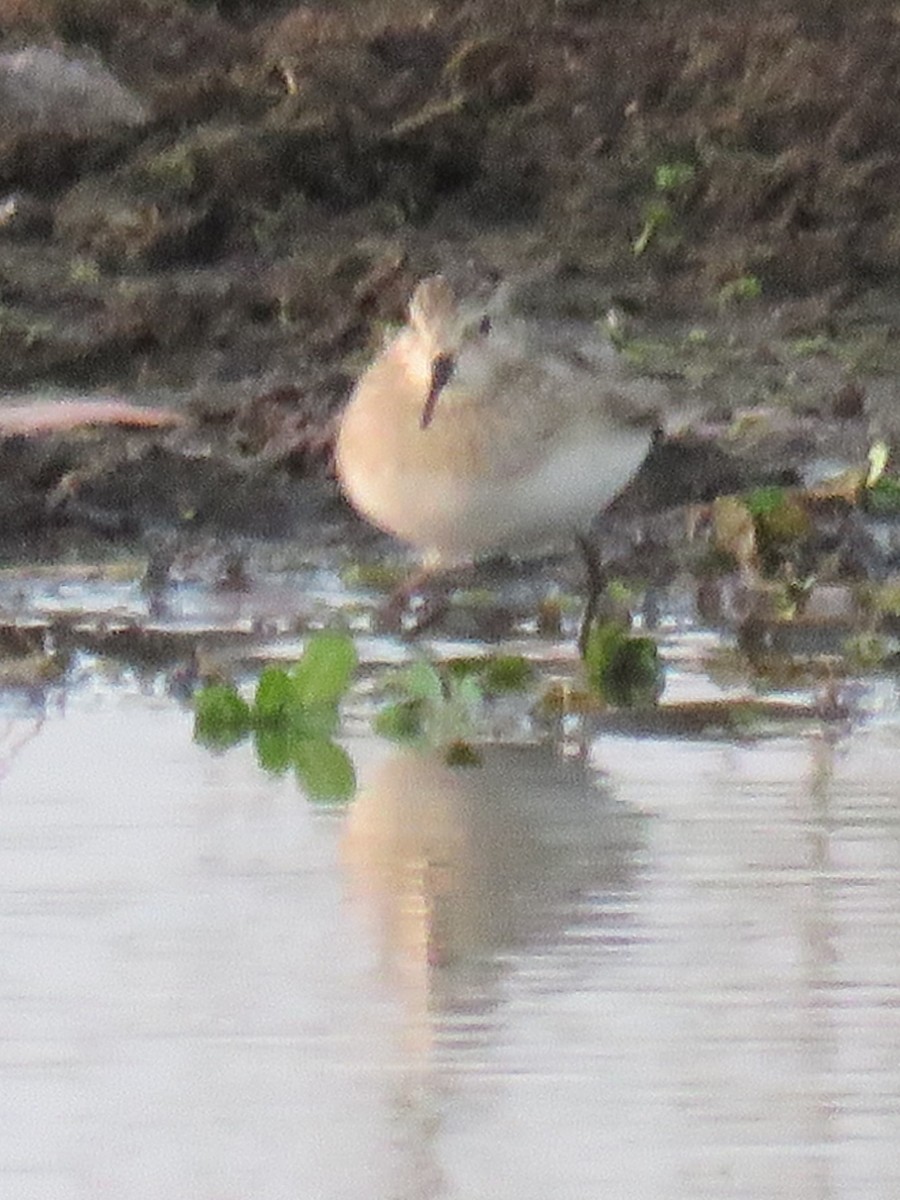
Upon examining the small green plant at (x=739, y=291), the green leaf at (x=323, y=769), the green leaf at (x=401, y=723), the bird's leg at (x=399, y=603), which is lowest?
the green leaf at (x=323, y=769)

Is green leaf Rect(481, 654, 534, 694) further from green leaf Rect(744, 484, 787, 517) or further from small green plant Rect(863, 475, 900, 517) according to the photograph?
small green plant Rect(863, 475, 900, 517)

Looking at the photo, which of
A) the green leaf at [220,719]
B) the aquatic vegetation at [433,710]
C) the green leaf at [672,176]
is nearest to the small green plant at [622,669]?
the aquatic vegetation at [433,710]

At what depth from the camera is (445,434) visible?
800 centimetres

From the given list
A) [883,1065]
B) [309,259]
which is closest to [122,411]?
[309,259]

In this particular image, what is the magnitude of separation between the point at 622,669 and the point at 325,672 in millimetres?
628

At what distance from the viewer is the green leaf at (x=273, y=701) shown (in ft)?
20.7

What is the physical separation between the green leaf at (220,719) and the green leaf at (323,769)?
12 cm

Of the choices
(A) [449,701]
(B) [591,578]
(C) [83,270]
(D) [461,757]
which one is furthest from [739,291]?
(D) [461,757]

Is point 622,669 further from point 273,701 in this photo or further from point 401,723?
point 273,701

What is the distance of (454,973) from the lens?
461cm

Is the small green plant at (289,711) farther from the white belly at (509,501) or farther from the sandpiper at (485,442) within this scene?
the white belly at (509,501)

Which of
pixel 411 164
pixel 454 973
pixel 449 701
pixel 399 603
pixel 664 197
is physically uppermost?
pixel 411 164

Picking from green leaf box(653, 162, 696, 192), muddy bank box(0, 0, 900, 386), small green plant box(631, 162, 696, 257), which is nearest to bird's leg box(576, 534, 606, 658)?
muddy bank box(0, 0, 900, 386)

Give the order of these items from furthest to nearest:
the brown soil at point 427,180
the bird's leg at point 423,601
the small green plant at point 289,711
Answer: the brown soil at point 427,180 → the bird's leg at point 423,601 → the small green plant at point 289,711
